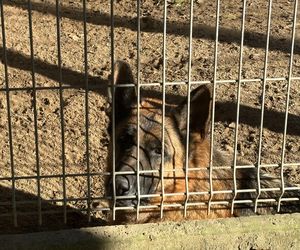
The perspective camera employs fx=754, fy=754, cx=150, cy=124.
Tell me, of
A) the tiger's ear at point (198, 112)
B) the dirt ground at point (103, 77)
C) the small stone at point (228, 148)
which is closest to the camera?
the tiger's ear at point (198, 112)

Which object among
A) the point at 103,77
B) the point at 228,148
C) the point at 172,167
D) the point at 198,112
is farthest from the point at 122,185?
the point at 103,77

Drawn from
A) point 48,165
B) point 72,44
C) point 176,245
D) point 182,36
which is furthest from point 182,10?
point 176,245

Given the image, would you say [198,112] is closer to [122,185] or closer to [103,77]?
[122,185]

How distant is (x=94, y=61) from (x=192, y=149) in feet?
12.3

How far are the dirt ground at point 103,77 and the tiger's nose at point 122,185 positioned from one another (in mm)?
521

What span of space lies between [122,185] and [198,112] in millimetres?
739

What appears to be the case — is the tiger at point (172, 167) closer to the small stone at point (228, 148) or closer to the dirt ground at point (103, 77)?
the dirt ground at point (103, 77)

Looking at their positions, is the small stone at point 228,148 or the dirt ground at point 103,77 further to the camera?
the small stone at point 228,148

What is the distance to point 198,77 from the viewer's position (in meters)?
8.77

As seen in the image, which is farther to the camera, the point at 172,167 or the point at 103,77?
the point at 103,77

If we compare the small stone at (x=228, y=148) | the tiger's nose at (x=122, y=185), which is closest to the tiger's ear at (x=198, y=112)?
the tiger's nose at (x=122, y=185)

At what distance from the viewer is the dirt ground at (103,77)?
694 cm

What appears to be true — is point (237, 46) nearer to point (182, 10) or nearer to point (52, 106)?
point (182, 10)

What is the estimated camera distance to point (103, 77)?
8750 mm
